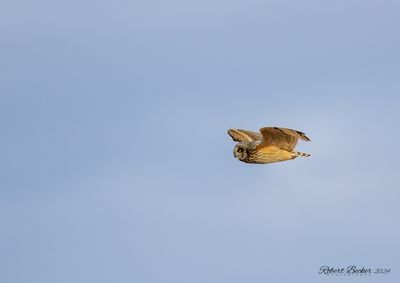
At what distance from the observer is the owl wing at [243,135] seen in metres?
41.3

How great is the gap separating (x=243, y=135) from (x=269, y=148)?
2.79 meters

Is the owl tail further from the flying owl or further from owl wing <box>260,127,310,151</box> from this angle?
owl wing <box>260,127,310,151</box>

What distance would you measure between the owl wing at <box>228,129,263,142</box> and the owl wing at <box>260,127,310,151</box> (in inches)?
87.9

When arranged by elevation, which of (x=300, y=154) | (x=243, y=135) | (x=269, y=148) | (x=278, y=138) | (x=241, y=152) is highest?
(x=243, y=135)

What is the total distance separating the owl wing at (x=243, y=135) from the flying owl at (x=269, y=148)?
33 cm

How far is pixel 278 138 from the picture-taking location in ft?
125

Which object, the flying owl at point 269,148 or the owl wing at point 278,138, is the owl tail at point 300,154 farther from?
the owl wing at point 278,138

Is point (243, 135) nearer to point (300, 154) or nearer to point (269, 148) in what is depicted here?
point (269, 148)

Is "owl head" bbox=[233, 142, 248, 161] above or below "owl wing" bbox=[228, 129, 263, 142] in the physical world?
below

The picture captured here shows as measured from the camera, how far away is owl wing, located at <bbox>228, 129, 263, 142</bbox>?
41.3 m

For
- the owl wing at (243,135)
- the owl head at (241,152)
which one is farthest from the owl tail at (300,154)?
the owl wing at (243,135)

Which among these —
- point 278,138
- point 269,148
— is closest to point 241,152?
point 269,148

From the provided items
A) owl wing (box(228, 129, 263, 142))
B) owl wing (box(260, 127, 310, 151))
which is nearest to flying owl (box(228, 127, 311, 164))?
owl wing (box(260, 127, 310, 151))

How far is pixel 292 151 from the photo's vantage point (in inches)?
1526
